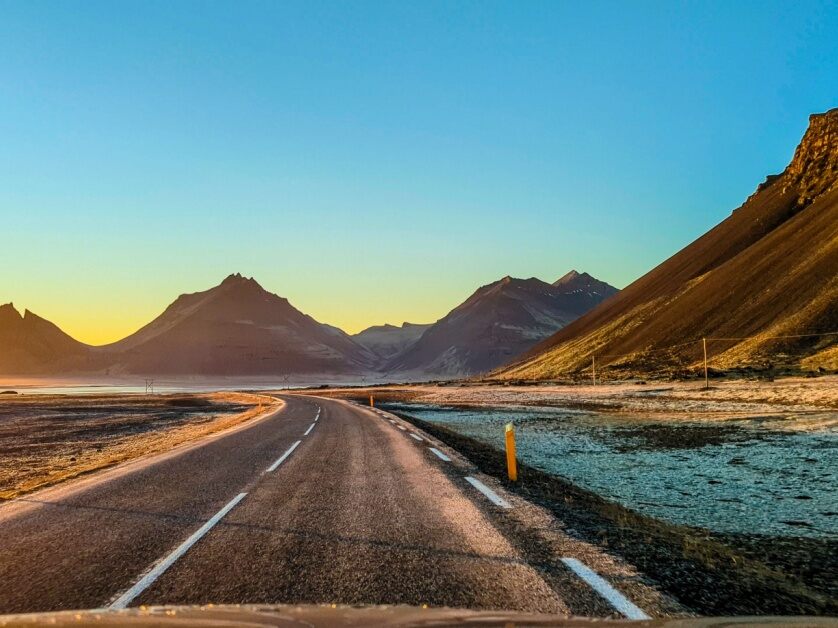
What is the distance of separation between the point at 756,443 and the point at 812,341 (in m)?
46.7

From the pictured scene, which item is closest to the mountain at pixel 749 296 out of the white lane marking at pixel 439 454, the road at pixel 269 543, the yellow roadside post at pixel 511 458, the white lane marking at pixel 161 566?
the white lane marking at pixel 439 454

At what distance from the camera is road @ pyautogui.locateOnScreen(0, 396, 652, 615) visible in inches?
182

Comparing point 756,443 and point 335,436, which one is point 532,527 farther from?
point 335,436

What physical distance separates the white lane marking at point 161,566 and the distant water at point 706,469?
591 cm

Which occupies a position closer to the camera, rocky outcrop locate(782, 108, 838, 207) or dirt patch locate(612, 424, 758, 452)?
dirt patch locate(612, 424, 758, 452)

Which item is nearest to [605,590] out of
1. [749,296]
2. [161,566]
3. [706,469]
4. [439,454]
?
[161,566]

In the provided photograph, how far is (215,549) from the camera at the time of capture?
6.04 metres

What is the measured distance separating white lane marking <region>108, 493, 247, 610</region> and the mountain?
4623 centimetres

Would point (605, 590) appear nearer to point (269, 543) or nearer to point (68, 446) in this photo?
point (269, 543)

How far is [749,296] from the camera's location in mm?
76188

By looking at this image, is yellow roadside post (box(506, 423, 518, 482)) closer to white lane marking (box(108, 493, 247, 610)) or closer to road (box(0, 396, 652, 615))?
road (box(0, 396, 652, 615))

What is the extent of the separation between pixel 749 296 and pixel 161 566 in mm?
84739

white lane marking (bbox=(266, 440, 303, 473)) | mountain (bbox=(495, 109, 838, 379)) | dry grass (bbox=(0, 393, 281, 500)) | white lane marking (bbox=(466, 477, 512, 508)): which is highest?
mountain (bbox=(495, 109, 838, 379))

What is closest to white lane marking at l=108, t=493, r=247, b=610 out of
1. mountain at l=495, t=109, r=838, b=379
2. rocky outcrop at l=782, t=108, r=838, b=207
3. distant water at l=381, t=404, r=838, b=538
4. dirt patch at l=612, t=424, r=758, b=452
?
distant water at l=381, t=404, r=838, b=538
